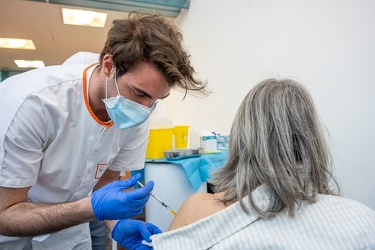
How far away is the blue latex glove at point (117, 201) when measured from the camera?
0.81 meters

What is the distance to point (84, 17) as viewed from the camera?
368 cm

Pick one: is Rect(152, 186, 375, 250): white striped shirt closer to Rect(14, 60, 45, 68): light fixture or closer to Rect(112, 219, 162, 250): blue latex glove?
Rect(112, 219, 162, 250): blue latex glove

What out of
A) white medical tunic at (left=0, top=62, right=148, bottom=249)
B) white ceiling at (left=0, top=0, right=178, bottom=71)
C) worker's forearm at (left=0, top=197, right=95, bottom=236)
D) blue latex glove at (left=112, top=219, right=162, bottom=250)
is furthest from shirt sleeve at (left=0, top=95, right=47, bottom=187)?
white ceiling at (left=0, top=0, right=178, bottom=71)

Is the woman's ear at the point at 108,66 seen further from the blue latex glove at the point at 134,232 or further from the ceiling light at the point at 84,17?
the ceiling light at the point at 84,17

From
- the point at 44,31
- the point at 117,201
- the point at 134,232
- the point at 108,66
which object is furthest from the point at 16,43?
the point at 117,201

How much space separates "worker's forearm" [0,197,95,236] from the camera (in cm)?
82

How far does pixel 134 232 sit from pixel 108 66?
65 cm

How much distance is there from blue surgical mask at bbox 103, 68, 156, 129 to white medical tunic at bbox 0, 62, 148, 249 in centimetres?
7

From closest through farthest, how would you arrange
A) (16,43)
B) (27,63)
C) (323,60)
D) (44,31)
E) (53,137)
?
(53,137) → (323,60) → (44,31) → (16,43) → (27,63)

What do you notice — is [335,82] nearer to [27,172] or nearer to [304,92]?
[304,92]

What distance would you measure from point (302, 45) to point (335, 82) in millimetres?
334

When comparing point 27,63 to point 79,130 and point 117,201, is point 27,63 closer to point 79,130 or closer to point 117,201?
point 79,130

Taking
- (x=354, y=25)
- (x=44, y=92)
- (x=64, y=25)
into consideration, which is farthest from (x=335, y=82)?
(x=64, y=25)

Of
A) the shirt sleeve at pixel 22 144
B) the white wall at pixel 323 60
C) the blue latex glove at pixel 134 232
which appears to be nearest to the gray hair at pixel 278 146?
the blue latex glove at pixel 134 232
